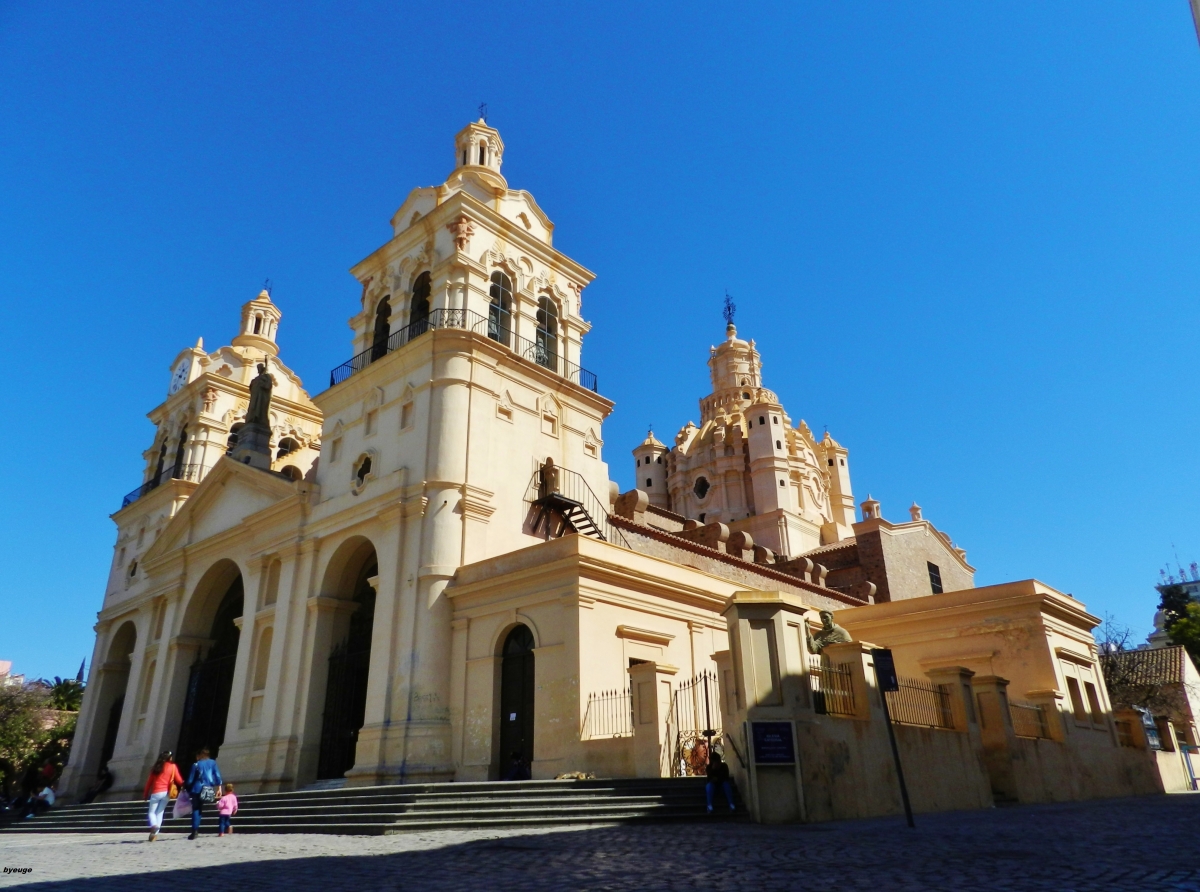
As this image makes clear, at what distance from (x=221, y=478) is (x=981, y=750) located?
25.6 m

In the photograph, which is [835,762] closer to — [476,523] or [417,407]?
[476,523]

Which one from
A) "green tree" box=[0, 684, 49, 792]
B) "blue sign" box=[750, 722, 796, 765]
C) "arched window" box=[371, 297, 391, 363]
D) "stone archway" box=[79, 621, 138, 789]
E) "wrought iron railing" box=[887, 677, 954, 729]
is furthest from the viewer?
"green tree" box=[0, 684, 49, 792]

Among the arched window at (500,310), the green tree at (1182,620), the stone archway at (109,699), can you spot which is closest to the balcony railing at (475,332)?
the arched window at (500,310)

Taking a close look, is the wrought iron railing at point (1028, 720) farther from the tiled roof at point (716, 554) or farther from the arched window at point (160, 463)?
the arched window at point (160, 463)

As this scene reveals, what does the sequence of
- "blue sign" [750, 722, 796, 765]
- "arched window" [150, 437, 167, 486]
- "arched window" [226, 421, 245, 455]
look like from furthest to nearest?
"arched window" [150, 437, 167, 486] → "arched window" [226, 421, 245, 455] → "blue sign" [750, 722, 796, 765]

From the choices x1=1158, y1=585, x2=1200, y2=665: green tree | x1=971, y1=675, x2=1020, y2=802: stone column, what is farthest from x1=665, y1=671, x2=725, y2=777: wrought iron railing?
x1=1158, y1=585, x2=1200, y2=665: green tree

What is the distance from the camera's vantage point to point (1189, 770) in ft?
89.1

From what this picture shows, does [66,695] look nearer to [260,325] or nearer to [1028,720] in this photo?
[260,325]

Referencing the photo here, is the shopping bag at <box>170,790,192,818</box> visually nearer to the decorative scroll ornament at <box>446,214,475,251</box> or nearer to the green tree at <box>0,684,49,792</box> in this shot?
the decorative scroll ornament at <box>446,214,475,251</box>

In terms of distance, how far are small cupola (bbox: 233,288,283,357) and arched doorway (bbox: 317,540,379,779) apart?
1992 centimetres

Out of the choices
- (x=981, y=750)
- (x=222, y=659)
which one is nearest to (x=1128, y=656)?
(x=981, y=750)

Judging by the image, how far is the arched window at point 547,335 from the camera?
88.9 feet

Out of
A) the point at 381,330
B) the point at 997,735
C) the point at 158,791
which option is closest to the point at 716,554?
the point at 997,735

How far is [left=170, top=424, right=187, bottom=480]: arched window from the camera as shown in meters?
36.8
